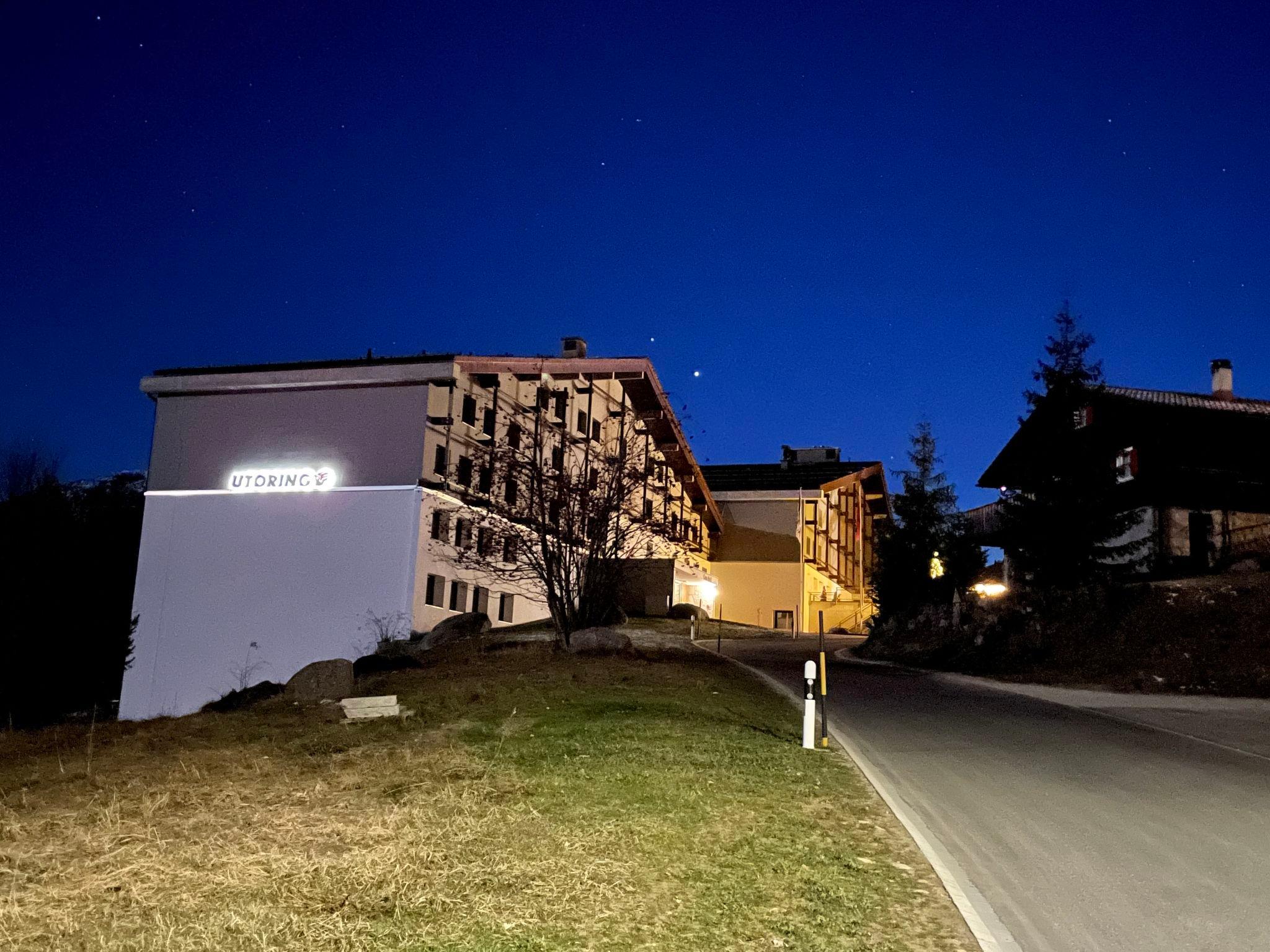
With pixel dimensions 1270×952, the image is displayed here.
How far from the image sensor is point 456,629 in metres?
28.8

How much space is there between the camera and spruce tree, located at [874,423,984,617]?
36.9 metres

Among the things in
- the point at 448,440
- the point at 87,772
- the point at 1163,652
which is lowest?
the point at 87,772

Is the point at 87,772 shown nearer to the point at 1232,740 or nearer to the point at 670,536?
the point at 1232,740

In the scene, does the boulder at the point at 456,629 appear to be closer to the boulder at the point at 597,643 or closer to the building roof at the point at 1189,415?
the boulder at the point at 597,643

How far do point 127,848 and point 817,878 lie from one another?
454 centimetres

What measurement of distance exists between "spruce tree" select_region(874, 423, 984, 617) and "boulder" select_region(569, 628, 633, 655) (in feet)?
49.1

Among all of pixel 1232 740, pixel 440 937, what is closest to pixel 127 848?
pixel 440 937

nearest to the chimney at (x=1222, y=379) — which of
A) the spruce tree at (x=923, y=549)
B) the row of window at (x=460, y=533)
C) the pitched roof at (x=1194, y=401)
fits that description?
the pitched roof at (x=1194, y=401)

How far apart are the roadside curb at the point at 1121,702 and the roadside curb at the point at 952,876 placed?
23.0ft

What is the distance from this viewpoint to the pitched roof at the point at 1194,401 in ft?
117

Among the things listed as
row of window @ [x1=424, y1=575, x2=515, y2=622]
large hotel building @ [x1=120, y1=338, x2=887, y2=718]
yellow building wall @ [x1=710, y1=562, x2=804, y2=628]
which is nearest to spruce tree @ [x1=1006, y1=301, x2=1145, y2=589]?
large hotel building @ [x1=120, y1=338, x2=887, y2=718]

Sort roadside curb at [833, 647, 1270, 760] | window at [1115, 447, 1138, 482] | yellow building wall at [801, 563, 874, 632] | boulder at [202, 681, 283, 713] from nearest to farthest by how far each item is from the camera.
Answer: roadside curb at [833, 647, 1270, 760] < boulder at [202, 681, 283, 713] < window at [1115, 447, 1138, 482] < yellow building wall at [801, 563, 874, 632]

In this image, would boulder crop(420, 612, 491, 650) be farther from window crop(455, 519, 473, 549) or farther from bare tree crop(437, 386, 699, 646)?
window crop(455, 519, 473, 549)

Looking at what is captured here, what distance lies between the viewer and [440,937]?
546cm
